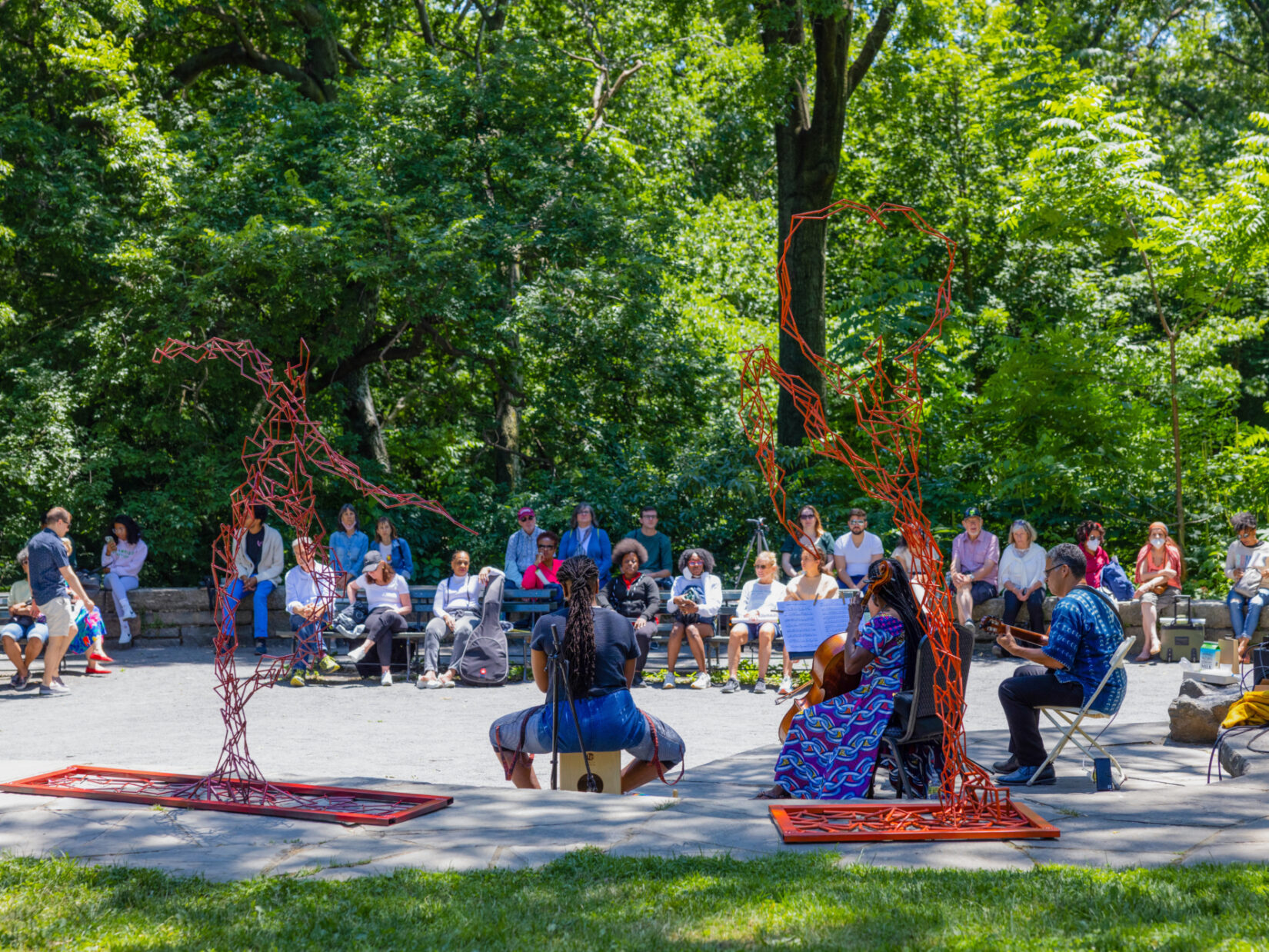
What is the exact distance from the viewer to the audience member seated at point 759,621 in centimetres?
1091

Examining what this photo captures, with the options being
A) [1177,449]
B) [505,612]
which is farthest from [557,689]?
[1177,449]

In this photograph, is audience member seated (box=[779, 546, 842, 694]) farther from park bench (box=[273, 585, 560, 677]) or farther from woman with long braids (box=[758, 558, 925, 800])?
woman with long braids (box=[758, 558, 925, 800])

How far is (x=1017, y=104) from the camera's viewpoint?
2208 cm

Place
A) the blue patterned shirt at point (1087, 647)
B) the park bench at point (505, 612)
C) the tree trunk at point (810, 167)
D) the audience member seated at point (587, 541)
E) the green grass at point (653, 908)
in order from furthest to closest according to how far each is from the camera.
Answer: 1. the tree trunk at point (810, 167)
2. the audience member seated at point (587, 541)
3. the park bench at point (505, 612)
4. the blue patterned shirt at point (1087, 647)
5. the green grass at point (653, 908)

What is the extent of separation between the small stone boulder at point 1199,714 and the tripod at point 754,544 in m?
5.05

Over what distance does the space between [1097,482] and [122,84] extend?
532 inches

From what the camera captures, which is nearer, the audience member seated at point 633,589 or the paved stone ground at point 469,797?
the paved stone ground at point 469,797

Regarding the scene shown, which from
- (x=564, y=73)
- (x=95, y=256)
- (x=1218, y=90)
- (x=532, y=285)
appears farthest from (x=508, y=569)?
(x=1218, y=90)

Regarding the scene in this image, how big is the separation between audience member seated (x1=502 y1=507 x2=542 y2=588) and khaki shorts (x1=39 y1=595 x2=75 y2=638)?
14.0ft

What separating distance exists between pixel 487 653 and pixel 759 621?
8.65 feet

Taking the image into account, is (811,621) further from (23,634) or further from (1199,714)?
(23,634)

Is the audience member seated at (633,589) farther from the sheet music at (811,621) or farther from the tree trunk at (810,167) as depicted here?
the tree trunk at (810,167)

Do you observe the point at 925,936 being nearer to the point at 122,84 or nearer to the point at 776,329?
the point at 122,84

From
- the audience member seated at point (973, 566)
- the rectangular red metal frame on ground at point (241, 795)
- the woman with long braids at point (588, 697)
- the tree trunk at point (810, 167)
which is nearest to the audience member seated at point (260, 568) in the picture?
the rectangular red metal frame on ground at point (241, 795)
